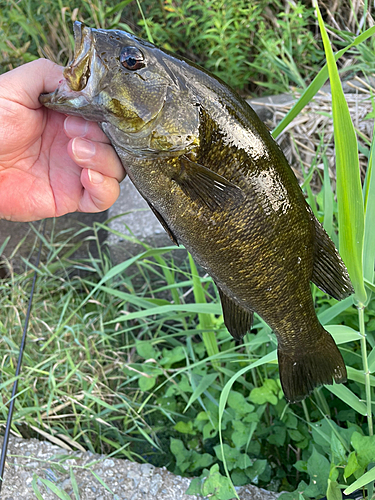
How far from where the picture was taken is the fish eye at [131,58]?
104cm

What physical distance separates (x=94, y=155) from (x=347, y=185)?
70 cm

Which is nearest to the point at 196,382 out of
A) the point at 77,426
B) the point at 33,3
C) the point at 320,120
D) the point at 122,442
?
the point at 122,442

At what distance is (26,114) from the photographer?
143cm

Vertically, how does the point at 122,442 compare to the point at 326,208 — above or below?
below

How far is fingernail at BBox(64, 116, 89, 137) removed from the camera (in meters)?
1.29

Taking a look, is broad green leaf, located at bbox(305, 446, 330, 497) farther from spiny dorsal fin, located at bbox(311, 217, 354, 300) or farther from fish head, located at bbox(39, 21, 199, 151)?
fish head, located at bbox(39, 21, 199, 151)

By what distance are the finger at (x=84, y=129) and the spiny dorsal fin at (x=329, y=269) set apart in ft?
2.14

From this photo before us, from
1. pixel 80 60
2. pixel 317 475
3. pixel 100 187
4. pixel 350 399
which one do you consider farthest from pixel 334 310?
pixel 80 60

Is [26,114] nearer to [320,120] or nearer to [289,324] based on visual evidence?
[289,324]

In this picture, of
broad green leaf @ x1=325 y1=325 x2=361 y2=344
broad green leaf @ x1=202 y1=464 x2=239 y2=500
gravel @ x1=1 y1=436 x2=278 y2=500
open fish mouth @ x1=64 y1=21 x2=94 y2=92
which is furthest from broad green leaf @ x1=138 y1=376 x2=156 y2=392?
open fish mouth @ x1=64 y1=21 x2=94 y2=92

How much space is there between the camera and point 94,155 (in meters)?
1.31

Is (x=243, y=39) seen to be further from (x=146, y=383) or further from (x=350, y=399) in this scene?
(x=350, y=399)

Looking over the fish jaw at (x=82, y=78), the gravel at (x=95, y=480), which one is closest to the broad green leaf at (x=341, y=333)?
the gravel at (x=95, y=480)

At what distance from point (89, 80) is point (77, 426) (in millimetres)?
1711
